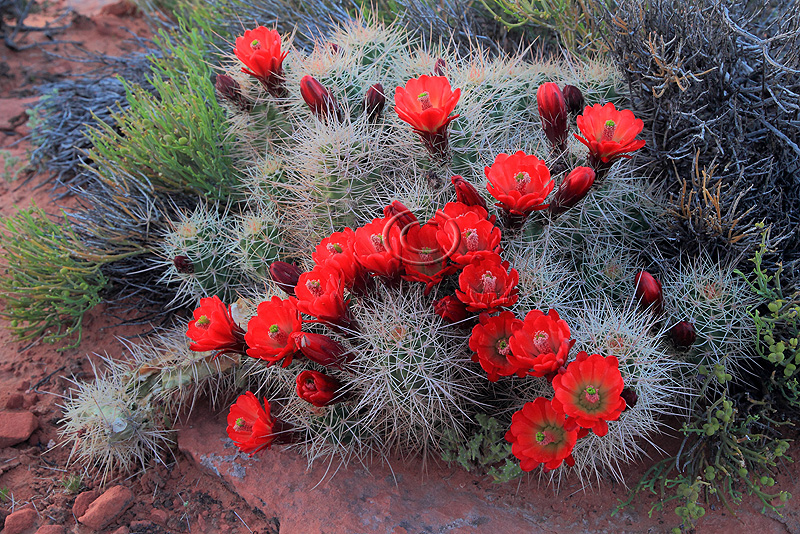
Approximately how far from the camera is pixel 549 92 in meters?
2.10

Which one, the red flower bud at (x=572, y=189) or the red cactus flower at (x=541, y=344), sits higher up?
the red flower bud at (x=572, y=189)

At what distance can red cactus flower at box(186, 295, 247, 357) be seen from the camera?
6.29 feet

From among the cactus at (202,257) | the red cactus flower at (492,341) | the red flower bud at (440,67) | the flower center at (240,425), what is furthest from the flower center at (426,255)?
the red flower bud at (440,67)

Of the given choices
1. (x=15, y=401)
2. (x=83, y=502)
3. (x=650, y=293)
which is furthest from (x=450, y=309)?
(x=15, y=401)

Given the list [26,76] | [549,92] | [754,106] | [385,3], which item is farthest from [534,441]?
[26,76]

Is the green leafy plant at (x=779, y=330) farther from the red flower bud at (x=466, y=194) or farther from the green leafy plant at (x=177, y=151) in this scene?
the green leafy plant at (x=177, y=151)

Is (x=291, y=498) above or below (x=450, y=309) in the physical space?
below

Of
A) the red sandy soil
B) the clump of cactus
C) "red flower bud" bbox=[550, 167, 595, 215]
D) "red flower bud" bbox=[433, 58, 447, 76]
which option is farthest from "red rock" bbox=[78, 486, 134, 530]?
"red flower bud" bbox=[433, 58, 447, 76]

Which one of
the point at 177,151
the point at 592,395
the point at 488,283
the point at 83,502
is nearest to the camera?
the point at 592,395

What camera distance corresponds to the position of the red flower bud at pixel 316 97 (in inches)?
97.5

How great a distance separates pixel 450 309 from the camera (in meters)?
1.86

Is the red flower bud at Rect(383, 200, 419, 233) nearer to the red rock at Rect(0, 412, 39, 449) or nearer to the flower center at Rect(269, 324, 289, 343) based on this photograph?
the flower center at Rect(269, 324, 289, 343)

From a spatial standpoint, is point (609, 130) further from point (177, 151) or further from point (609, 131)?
point (177, 151)

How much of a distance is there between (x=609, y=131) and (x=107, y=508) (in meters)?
2.23
